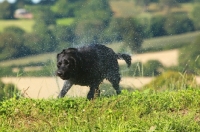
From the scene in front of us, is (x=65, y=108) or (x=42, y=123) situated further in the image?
(x=65, y=108)

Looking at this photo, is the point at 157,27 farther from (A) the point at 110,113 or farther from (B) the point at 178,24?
(A) the point at 110,113

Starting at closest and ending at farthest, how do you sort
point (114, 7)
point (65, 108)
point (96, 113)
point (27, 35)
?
point (96, 113)
point (65, 108)
point (27, 35)
point (114, 7)

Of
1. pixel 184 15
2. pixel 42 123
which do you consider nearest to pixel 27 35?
pixel 184 15

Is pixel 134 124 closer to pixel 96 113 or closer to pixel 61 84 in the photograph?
pixel 96 113

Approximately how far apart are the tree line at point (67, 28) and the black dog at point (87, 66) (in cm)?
611

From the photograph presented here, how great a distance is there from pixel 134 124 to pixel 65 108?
1733mm

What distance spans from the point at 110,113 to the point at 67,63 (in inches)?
71.5

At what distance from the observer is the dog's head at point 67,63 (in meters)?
10.3

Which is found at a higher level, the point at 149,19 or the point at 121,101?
the point at 149,19

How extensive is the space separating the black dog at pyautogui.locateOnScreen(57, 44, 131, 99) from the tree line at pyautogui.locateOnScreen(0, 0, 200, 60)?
611 cm

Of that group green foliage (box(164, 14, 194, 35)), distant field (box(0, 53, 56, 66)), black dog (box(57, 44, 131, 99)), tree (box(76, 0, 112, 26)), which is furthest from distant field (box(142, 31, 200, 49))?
black dog (box(57, 44, 131, 99))

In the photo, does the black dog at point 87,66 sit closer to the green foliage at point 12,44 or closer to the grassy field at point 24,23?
the green foliage at point 12,44

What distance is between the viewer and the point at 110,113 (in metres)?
8.66

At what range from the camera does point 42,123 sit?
27.3ft
